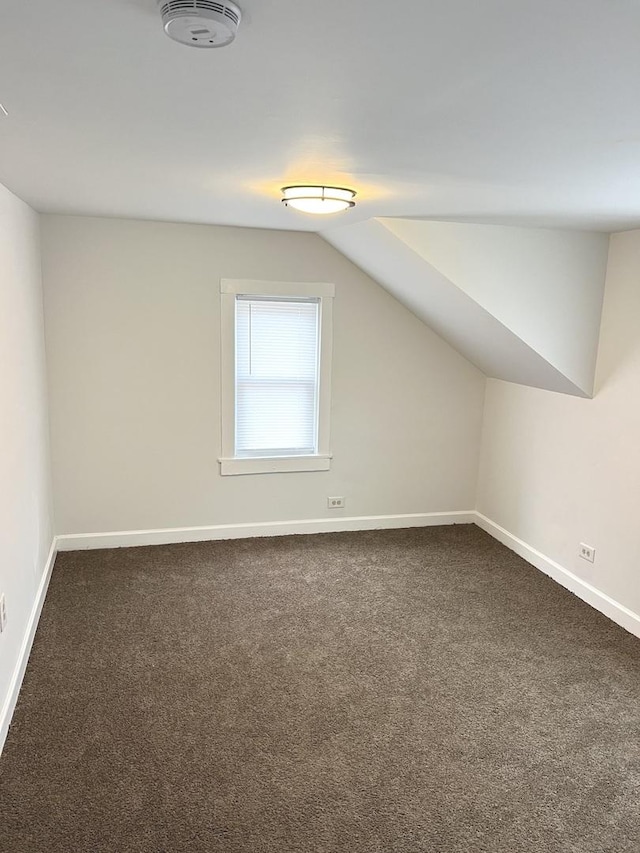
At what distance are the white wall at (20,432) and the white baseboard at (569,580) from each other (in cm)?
308

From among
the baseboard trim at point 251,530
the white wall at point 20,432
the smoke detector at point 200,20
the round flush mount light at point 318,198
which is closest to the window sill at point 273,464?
the baseboard trim at point 251,530

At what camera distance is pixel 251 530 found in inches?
176

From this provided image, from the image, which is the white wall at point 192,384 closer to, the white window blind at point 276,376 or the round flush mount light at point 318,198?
the white window blind at point 276,376

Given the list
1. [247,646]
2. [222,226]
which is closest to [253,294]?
[222,226]

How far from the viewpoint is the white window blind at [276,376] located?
4.24 meters

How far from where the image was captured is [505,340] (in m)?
3.73

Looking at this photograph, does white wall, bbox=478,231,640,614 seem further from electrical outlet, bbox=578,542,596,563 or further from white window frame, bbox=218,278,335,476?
white window frame, bbox=218,278,335,476

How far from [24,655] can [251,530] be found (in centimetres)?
186

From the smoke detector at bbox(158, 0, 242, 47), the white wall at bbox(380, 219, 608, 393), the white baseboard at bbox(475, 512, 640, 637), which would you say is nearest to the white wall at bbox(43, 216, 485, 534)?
the white baseboard at bbox(475, 512, 640, 637)

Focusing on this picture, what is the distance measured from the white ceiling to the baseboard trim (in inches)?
94.2

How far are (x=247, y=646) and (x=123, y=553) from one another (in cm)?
142

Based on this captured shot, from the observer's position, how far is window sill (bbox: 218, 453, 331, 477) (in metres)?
4.32

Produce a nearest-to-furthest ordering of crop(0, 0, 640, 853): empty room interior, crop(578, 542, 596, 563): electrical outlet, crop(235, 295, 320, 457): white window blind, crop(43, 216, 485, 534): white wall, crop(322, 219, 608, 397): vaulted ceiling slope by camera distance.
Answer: crop(0, 0, 640, 853): empty room interior → crop(322, 219, 608, 397): vaulted ceiling slope → crop(578, 542, 596, 563): electrical outlet → crop(43, 216, 485, 534): white wall → crop(235, 295, 320, 457): white window blind

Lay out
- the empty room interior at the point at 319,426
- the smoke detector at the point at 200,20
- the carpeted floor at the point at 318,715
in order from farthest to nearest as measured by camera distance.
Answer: the carpeted floor at the point at 318,715 → the empty room interior at the point at 319,426 → the smoke detector at the point at 200,20
